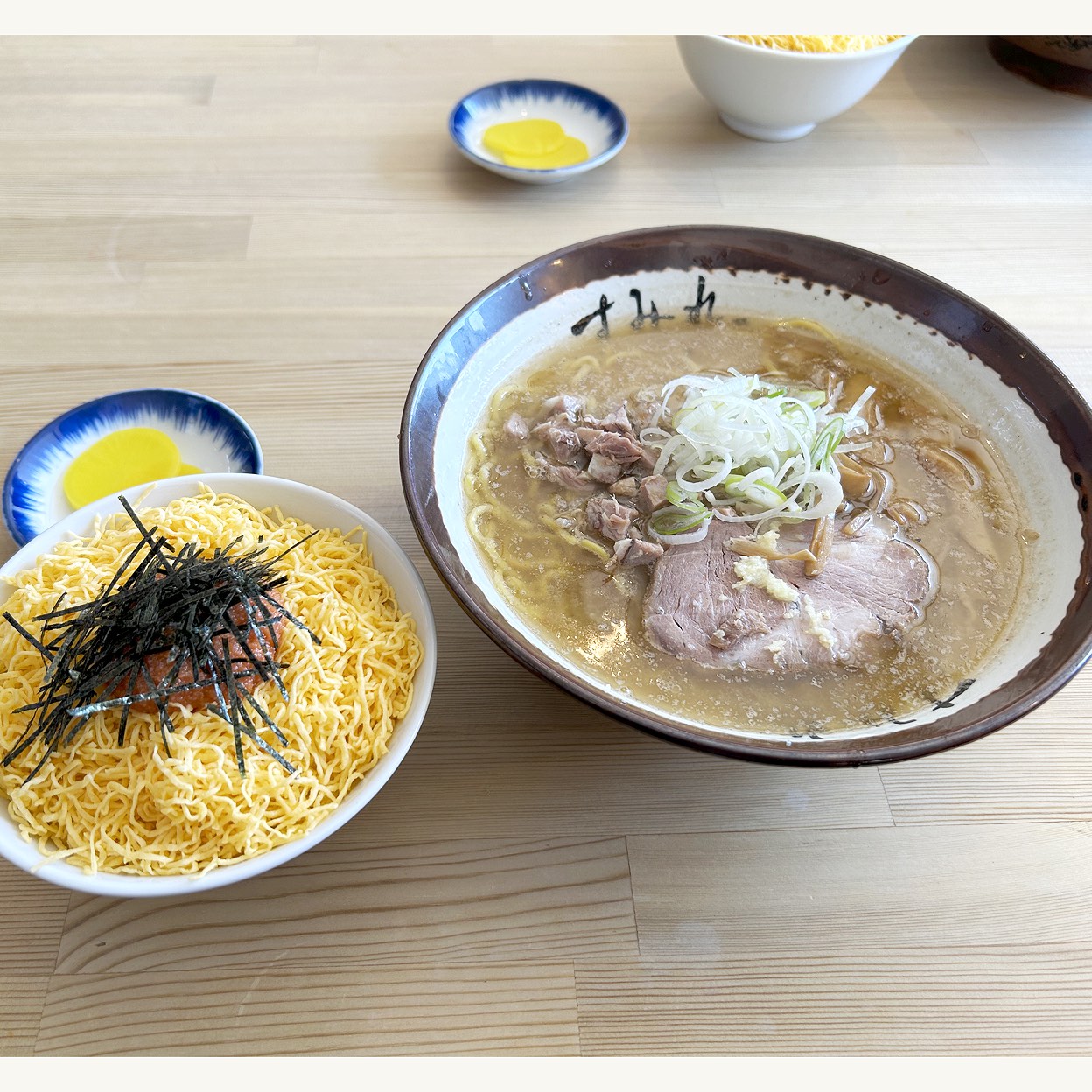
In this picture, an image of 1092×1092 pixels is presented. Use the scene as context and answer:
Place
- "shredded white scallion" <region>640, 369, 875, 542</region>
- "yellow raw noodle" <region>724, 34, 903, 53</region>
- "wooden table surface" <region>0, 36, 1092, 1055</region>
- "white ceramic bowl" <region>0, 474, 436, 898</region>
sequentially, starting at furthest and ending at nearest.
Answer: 1. "yellow raw noodle" <region>724, 34, 903, 53</region>
2. "shredded white scallion" <region>640, 369, 875, 542</region>
3. "wooden table surface" <region>0, 36, 1092, 1055</region>
4. "white ceramic bowl" <region>0, 474, 436, 898</region>

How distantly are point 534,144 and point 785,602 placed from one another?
2.07 metres

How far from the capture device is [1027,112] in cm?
313

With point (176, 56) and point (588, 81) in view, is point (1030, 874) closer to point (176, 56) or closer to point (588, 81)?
point (588, 81)

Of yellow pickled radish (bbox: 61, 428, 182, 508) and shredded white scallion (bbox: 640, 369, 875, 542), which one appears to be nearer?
shredded white scallion (bbox: 640, 369, 875, 542)

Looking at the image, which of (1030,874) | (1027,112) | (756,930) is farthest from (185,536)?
(1027,112)

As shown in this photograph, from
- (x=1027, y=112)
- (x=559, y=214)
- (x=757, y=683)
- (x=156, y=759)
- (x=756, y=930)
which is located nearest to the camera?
(x=156, y=759)

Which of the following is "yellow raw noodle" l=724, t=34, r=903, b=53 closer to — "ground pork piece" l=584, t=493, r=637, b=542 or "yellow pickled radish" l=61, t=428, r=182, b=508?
"ground pork piece" l=584, t=493, r=637, b=542

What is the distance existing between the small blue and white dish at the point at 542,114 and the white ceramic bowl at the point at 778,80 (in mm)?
329

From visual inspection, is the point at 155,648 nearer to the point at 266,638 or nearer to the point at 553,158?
the point at 266,638

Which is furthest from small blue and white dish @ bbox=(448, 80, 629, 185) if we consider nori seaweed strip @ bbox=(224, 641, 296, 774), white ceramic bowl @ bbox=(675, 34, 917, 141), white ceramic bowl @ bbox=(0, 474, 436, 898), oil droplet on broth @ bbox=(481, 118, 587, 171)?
nori seaweed strip @ bbox=(224, 641, 296, 774)

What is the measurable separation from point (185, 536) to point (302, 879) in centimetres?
62

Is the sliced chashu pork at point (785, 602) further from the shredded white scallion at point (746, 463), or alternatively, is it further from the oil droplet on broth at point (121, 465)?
the oil droplet on broth at point (121, 465)

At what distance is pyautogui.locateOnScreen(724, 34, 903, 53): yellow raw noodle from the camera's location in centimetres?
265

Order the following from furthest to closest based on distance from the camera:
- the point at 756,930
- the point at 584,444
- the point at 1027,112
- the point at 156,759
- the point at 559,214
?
the point at 1027,112, the point at 559,214, the point at 584,444, the point at 756,930, the point at 156,759
